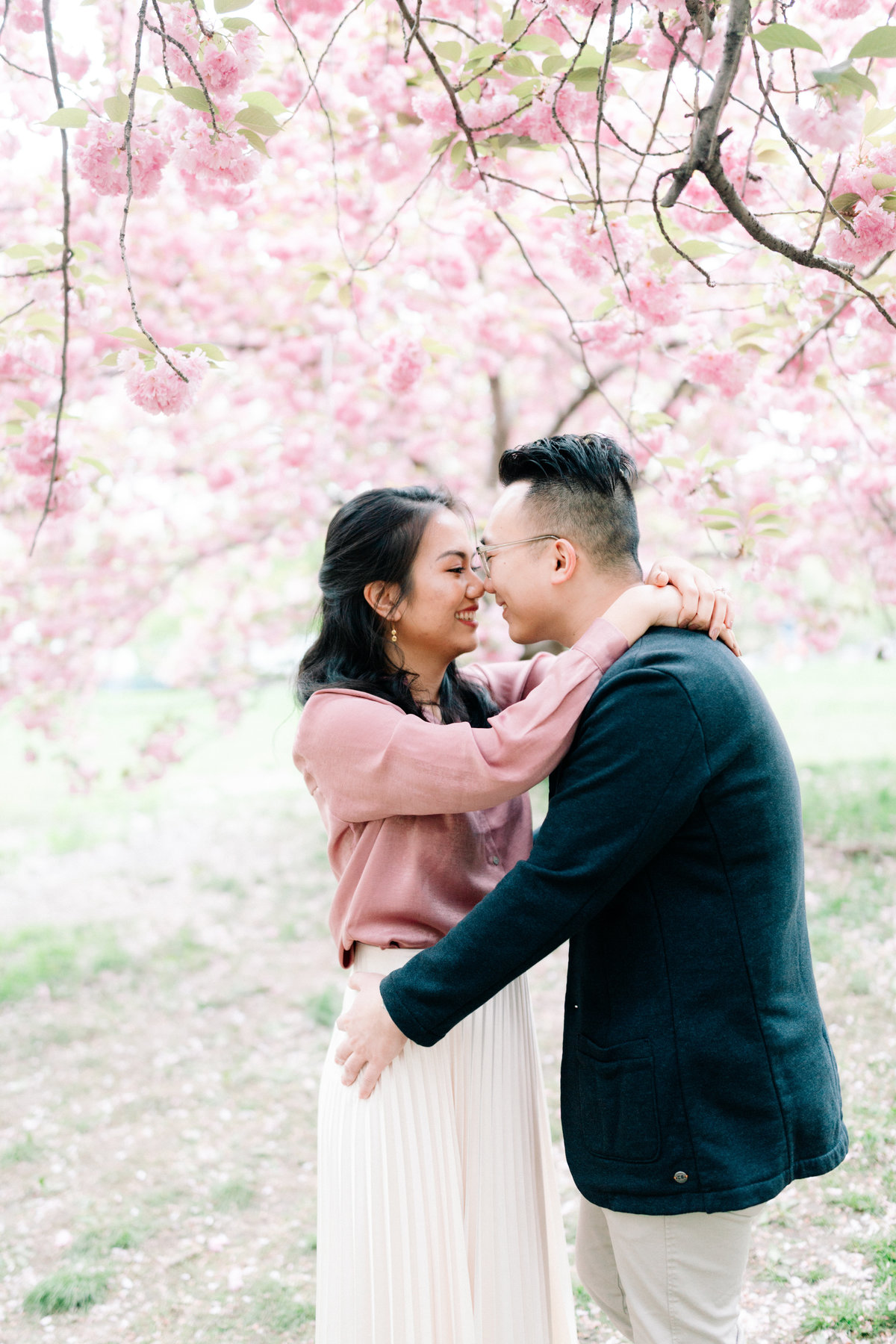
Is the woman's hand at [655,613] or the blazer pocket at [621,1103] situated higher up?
the woman's hand at [655,613]

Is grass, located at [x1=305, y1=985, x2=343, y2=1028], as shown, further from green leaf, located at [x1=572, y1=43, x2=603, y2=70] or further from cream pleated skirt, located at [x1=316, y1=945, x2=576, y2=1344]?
green leaf, located at [x1=572, y1=43, x2=603, y2=70]

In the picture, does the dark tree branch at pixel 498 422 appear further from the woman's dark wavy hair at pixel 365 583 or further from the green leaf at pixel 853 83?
the green leaf at pixel 853 83

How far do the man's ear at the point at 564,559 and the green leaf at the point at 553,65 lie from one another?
1.01 metres

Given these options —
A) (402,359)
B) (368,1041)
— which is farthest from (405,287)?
(368,1041)

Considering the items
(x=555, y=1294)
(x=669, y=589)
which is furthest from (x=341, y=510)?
(x=555, y=1294)

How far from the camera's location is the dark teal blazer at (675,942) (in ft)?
4.74

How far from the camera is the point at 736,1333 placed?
1.58 m

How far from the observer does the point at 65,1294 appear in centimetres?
283

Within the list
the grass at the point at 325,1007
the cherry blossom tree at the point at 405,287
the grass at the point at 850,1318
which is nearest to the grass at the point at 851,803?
the cherry blossom tree at the point at 405,287

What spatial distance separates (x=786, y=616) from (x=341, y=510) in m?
5.79

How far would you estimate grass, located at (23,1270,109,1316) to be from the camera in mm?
2803

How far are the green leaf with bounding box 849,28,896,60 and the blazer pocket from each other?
4.80ft

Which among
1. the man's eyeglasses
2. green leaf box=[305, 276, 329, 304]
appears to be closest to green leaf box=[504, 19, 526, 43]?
the man's eyeglasses

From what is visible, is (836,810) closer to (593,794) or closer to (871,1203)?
(871,1203)
